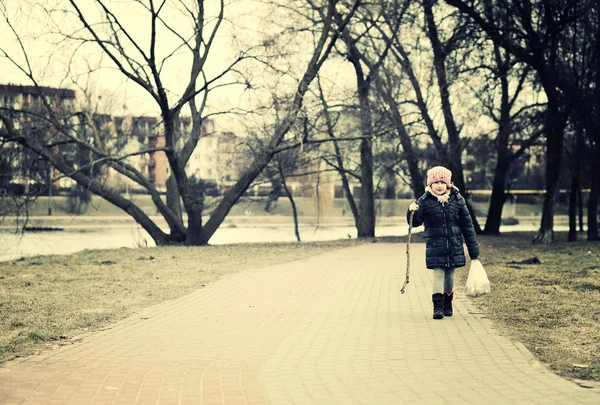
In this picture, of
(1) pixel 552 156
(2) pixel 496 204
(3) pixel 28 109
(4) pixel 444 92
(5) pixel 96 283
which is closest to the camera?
(5) pixel 96 283

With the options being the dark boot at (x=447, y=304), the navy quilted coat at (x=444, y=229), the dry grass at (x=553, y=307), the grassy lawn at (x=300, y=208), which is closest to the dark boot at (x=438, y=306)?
the dark boot at (x=447, y=304)

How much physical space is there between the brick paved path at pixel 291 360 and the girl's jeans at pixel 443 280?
1.17 feet

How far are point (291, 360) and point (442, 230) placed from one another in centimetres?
309

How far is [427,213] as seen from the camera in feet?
31.0

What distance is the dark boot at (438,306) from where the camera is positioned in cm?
934

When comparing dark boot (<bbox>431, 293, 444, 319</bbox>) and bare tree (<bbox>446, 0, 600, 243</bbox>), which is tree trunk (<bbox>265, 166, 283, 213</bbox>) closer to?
bare tree (<bbox>446, 0, 600, 243</bbox>)

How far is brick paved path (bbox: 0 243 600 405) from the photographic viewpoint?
5.72 m

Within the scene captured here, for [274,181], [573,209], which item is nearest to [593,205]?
[573,209]

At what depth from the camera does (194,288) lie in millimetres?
12773

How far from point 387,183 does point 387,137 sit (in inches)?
270

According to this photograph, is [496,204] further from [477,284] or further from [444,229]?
[444,229]

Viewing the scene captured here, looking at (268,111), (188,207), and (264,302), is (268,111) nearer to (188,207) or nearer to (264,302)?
(188,207)

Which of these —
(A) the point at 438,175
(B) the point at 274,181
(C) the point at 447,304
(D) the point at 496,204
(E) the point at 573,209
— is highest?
(B) the point at 274,181

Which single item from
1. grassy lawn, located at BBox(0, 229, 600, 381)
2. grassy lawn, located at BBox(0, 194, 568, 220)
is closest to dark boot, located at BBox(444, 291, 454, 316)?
grassy lawn, located at BBox(0, 229, 600, 381)
